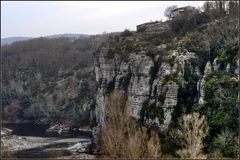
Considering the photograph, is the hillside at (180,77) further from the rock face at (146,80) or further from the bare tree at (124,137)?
the bare tree at (124,137)

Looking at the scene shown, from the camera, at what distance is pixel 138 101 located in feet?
163

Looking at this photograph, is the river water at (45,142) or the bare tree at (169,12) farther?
the bare tree at (169,12)

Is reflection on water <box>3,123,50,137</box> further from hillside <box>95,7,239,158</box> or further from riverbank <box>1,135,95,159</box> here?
hillside <box>95,7,239,158</box>

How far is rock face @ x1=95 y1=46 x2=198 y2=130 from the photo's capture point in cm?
4591

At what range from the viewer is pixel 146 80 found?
49875 mm

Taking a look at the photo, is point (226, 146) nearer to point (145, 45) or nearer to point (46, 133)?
point (145, 45)

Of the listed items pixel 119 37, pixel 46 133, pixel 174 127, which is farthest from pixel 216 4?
pixel 46 133

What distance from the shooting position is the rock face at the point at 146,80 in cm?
4591

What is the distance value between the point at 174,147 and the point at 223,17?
64.5 ft

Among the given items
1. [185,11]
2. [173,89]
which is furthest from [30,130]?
[173,89]

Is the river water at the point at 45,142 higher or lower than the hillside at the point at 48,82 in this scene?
lower

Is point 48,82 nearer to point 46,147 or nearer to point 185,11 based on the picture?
point 185,11

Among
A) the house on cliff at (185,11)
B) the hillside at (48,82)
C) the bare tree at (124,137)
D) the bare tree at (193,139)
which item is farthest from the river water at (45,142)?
the house on cliff at (185,11)

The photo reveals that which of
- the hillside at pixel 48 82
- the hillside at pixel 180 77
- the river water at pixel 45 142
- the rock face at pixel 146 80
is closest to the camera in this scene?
the hillside at pixel 180 77
